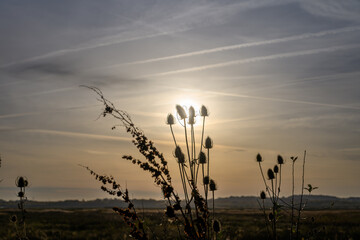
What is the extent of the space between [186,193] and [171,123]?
3.22ft

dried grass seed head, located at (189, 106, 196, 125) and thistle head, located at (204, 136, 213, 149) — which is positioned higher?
dried grass seed head, located at (189, 106, 196, 125)

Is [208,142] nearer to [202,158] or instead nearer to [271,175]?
[202,158]

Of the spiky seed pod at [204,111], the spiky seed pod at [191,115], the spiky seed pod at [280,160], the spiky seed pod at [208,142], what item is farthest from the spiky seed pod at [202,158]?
the spiky seed pod at [280,160]

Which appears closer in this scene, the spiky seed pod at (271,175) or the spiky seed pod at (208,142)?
the spiky seed pod at (208,142)

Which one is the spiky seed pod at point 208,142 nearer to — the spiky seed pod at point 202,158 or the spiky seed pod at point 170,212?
the spiky seed pod at point 202,158

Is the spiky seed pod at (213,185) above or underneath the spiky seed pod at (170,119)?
underneath

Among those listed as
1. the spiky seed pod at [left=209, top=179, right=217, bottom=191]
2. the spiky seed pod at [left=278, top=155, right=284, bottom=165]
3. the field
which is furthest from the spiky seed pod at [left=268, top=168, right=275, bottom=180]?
the spiky seed pod at [left=209, top=179, right=217, bottom=191]

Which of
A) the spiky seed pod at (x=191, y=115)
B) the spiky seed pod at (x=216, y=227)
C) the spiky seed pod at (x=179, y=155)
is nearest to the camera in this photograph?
the spiky seed pod at (x=179, y=155)

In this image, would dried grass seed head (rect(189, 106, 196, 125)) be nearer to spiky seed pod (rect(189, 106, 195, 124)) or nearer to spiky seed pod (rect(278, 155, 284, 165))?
spiky seed pod (rect(189, 106, 195, 124))

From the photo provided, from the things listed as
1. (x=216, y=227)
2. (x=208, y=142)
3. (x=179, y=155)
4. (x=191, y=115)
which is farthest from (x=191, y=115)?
(x=216, y=227)

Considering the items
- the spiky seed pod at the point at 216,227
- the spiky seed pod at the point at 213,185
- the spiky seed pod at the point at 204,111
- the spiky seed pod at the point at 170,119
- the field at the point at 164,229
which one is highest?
the spiky seed pod at the point at 204,111

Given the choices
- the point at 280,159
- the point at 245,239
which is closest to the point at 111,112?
the point at 280,159

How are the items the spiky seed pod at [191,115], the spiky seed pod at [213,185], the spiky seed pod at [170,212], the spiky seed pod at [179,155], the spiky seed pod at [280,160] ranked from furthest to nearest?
the spiky seed pod at [280,160] < the spiky seed pod at [213,185] < the spiky seed pod at [191,115] < the spiky seed pod at [179,155] < the spiky seed pod at [170,212]

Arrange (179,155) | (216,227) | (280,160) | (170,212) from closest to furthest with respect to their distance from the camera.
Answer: (170,212)
(179,155)
(216,227)
(280,160)
